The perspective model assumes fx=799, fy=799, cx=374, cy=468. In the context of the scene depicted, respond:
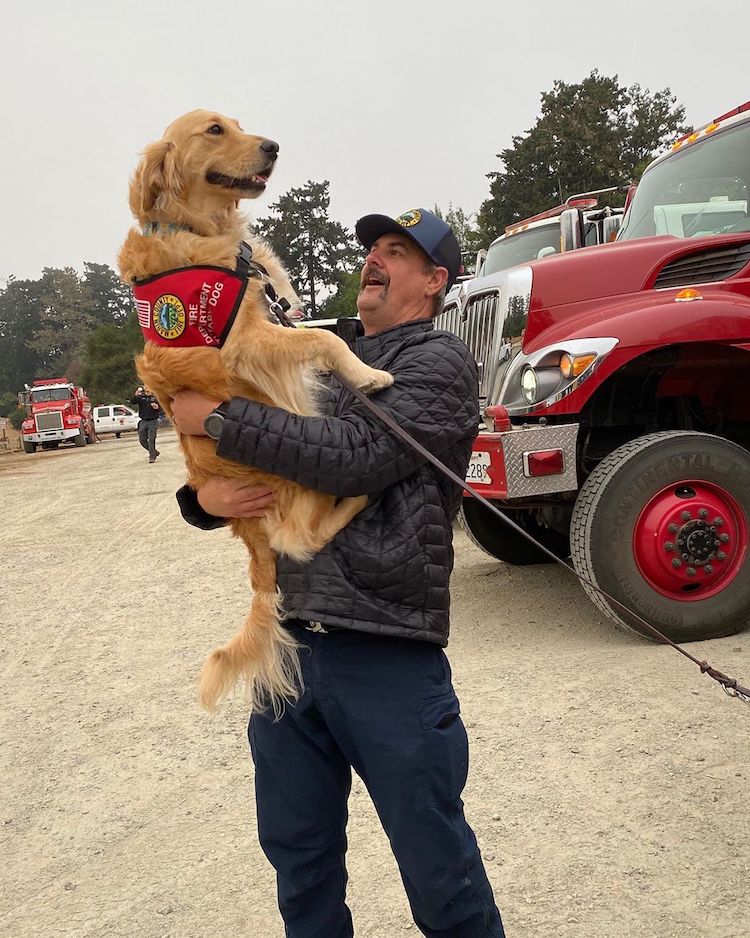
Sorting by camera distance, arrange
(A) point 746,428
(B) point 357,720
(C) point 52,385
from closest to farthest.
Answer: (B) point 357,720
(A) point 746,428
(C) point 52,385

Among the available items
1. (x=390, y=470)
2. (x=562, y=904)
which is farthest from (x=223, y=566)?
(x=390, y=470)

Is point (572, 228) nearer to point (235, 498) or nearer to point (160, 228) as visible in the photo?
point (160, 228)

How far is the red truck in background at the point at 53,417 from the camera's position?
34625mm

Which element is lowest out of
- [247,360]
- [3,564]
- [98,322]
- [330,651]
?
[3,564]

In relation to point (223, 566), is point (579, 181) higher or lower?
higher

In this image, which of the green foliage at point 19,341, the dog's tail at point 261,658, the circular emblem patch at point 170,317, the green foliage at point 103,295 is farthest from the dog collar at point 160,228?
the green foliage at point 19,341

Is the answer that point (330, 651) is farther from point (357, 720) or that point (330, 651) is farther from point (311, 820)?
point (311, 820)

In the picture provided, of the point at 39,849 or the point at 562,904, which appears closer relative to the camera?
the point at 562,904

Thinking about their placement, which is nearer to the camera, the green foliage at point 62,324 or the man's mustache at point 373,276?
the man's mustache at point 373,276

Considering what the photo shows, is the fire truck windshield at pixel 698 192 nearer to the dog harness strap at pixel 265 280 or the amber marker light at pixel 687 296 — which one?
the amber marker light at pixel 687 296

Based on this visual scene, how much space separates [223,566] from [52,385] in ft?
105

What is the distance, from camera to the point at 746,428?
559cm

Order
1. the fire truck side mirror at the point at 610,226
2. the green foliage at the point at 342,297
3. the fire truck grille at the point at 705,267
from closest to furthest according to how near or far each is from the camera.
Answer: the fire truck grille at the point at 705,267 < the fire truck side mirror at the point at 610,226 < the green foliage at the point at 342,297

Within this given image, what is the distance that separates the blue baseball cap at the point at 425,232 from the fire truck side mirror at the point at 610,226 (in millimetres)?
5340
